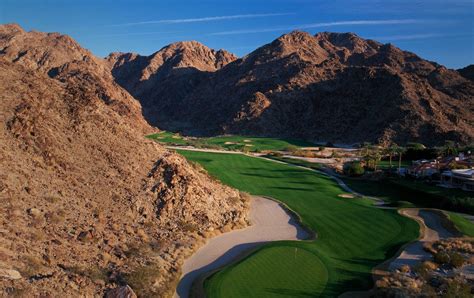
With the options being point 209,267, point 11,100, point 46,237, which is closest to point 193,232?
point 209,267

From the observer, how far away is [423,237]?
88.4ft

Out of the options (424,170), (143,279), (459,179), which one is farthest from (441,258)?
(424,170)

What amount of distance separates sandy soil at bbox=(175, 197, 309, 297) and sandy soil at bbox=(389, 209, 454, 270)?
6622 millimetres

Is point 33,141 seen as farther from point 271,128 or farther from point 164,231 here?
point 271,128

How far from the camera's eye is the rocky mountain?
137 meters

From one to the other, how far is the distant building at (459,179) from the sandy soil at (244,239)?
21.7 meters

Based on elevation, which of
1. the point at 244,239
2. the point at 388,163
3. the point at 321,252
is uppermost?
the point at 388,163

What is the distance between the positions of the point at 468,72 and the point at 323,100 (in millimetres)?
58426

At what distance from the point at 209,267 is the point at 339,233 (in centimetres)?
994

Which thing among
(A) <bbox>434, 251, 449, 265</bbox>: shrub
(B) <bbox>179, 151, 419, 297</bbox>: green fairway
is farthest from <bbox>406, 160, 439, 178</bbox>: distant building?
(A) <bbox>434, 251, 449, 265</bbox>: shrub

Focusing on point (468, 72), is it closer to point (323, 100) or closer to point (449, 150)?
point (323, 100)

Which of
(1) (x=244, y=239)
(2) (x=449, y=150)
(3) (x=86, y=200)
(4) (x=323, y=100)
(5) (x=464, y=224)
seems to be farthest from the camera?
(4) (x=323, y=100)

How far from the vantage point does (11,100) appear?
2703cm

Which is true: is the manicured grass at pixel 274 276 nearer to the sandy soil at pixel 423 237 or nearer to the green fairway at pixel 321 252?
the green fairway at pixel 321 252
